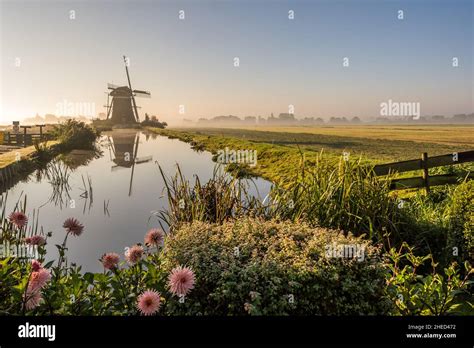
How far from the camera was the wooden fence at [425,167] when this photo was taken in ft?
27.2

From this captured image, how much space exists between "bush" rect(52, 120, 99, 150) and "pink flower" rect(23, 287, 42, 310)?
2789 cm

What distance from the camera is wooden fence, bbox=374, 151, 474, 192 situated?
27.2ft

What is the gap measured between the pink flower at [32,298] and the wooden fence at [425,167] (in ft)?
20.9

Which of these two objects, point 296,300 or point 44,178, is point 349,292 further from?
point 44,178

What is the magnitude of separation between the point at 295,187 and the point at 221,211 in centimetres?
119

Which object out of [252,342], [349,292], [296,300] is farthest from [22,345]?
[349,292]

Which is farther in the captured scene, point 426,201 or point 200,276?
point 426,201

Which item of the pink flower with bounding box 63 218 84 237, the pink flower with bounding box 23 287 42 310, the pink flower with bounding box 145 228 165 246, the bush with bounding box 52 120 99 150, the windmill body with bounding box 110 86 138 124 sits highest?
the windmill body with bounding box 110 86 138 124

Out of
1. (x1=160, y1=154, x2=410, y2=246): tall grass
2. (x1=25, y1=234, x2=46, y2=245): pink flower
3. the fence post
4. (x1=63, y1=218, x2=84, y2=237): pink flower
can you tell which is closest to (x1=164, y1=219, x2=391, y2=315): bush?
(x1=63, y1=218, x2=84, y2=237): pink flower

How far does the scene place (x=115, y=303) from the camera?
363cm

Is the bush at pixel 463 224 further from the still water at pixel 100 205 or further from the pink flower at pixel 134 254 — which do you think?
the pink flower at pixel 134 254

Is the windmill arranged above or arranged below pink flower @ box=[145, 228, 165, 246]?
above
